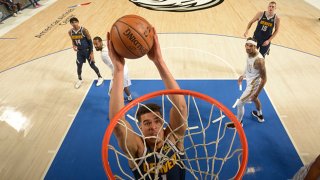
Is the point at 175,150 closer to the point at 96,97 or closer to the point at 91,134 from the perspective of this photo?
the point at 91,134

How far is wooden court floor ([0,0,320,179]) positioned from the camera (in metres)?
4.19

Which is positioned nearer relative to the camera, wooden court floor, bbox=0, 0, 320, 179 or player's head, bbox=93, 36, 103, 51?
wooden court floor, bbox=0, 0, 320, 179

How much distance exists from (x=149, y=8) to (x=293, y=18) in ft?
18.0

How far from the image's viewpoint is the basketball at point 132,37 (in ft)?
6.92

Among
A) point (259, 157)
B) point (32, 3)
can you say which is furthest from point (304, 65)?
point (32, 3)

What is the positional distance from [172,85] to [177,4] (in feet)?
29.7

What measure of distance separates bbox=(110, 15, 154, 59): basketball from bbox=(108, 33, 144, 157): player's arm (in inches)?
6.1

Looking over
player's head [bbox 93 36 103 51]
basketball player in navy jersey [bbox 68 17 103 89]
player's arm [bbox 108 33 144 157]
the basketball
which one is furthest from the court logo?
player's arm [bbox 108 33 144 157]

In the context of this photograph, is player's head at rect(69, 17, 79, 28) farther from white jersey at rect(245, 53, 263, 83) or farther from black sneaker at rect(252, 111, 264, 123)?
black sneaker at rect(252, 111, 264, 123)

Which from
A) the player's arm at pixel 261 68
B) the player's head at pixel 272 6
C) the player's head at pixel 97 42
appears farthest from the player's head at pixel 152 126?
the player's head at pixel 272 6

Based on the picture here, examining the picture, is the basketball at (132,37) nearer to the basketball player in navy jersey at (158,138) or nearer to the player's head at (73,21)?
the basketball player in navy jersey at (158,138)

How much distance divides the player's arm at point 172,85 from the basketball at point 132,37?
0.32 ft

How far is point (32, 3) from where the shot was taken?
11.3 metres

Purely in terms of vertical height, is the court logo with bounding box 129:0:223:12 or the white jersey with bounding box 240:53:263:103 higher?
the white jersey with bounding box 240:53:263:103
